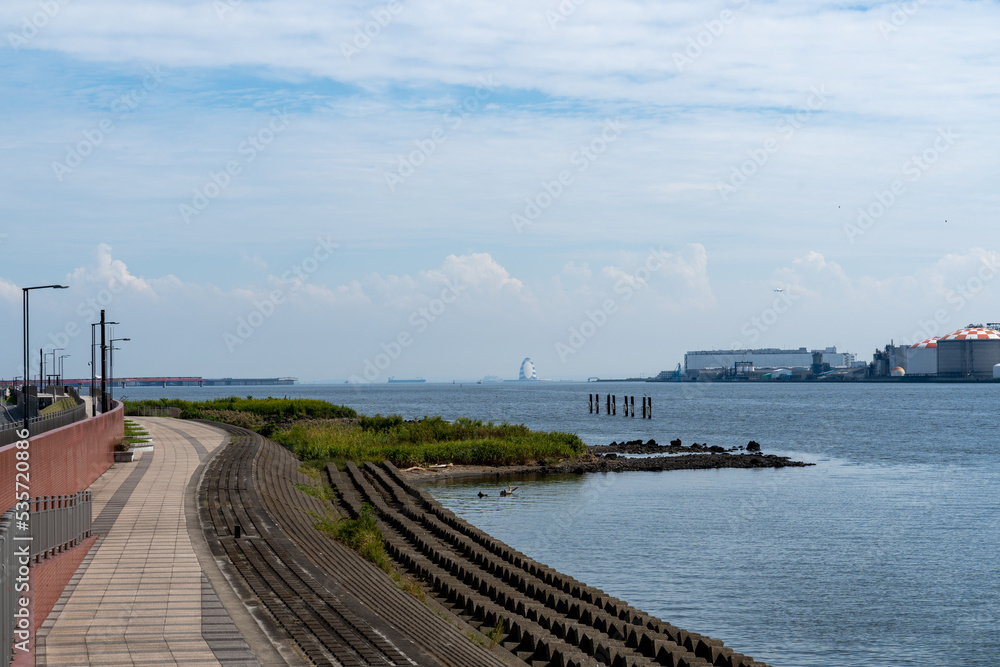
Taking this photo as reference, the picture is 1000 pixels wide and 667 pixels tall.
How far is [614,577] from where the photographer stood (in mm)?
24094

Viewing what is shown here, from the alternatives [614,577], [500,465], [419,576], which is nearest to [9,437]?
[419,576]

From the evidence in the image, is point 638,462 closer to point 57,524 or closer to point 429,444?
point 429,444

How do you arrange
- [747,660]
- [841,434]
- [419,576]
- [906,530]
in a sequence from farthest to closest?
[841,434] < [906,530] < [419,576] < [747,660]

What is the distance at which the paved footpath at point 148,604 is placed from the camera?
10.3 metres

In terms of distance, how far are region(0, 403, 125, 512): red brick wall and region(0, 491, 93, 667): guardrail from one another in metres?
1.00

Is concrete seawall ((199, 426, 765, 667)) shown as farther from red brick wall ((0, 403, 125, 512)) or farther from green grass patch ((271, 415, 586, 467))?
green grass patch ((271, 415, 586, 467))

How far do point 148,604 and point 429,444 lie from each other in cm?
3775

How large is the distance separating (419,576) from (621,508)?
56.7ft

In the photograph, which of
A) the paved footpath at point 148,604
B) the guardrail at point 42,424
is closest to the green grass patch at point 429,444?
the guardrail at point 42,424

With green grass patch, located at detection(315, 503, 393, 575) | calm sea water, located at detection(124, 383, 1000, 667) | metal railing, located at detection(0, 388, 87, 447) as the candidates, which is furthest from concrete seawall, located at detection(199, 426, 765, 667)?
metal railing, located at detection(0, 388, 87, 447)

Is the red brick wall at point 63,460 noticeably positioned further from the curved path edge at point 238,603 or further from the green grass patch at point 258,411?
the green grass patch at point 258,411

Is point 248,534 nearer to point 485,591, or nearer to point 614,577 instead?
point 485,591

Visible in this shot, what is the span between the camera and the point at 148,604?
12.5 m

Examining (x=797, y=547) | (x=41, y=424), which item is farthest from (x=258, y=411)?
(x=41, y=424)
